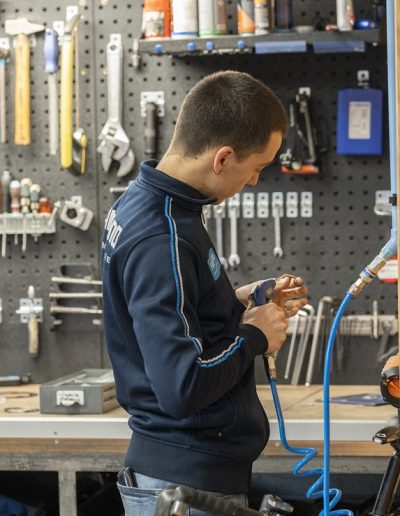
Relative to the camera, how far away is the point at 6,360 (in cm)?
359

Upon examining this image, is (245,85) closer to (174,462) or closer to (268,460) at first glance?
(174,462)

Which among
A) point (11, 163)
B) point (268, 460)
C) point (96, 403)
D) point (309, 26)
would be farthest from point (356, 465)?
point (11, 163)

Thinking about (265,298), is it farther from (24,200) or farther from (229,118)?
(24,200)

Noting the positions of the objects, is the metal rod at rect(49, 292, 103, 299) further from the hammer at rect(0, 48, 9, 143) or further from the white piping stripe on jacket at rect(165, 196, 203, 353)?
the white piping stripe on jacket at rect(165, 196, 203, 353)

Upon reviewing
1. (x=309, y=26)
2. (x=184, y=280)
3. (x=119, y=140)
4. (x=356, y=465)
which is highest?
(x=309, y=26)

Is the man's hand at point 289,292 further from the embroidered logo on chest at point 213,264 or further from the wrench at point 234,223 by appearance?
the wrench at point 234,223

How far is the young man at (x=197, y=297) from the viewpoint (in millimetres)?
1699

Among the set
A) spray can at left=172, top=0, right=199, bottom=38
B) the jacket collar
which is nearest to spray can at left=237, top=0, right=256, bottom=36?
spray can at left=172, top=0, right=199, bottom=38

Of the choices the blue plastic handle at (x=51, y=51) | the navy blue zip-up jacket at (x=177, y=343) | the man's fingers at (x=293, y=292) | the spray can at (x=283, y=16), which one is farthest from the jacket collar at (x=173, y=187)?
the blue plastic handle at (x=51, y=51)

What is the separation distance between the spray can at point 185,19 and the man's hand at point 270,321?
57.1 inches

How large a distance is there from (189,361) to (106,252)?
1.06 feet

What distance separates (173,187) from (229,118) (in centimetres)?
16

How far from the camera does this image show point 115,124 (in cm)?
345

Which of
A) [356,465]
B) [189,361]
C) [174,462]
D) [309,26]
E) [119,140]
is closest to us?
[189,361]
